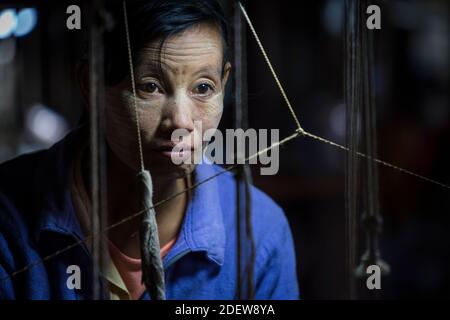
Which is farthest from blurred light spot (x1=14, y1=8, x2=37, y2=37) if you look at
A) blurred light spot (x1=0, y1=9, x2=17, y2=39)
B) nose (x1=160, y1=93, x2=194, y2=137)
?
nose (x1=160, y1=93, x2=194, y2=137)

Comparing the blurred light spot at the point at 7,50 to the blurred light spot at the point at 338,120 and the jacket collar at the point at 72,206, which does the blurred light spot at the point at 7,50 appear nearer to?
the jacket collar at the point at 72,206

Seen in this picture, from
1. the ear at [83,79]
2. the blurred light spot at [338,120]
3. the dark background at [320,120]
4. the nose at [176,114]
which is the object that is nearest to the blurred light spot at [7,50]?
the dark background at [320,120]

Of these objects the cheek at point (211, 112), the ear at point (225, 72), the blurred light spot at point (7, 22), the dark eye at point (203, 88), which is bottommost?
the cheek at point (211, 112)

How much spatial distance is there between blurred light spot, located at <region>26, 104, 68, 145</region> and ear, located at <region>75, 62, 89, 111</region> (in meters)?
0.13

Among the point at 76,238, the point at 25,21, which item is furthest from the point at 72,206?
the point at 25,21

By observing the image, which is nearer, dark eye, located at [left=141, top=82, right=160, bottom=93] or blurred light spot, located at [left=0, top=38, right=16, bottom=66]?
dark eye, located at [left=141, top=82, right=160, bottom=93]

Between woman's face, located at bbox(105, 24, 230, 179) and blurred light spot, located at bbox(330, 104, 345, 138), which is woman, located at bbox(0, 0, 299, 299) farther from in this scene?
blurred light spot, located at bbox(330, 104, 345, 138)

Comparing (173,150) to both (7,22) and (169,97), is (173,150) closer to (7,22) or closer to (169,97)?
(169,97)

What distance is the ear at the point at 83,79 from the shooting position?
0.76m

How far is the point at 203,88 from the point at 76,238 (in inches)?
8.4

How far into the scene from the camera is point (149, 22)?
0.73 meters

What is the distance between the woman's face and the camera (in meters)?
0.73

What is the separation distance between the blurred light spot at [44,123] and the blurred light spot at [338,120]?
1.22 ft

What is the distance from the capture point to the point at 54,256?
760 mm
